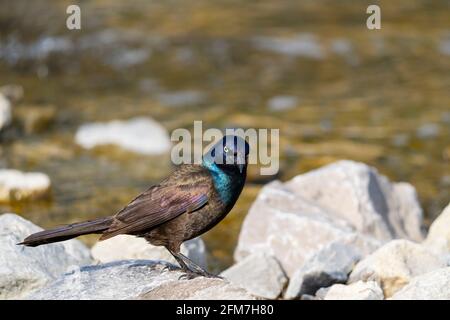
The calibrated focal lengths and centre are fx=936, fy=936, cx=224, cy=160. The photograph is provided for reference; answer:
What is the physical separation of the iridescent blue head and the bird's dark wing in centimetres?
15

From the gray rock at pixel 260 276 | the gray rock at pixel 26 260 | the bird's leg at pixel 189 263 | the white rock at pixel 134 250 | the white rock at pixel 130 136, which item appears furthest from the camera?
the white rock at pixel 130 136

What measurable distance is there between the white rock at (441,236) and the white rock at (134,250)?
5.01 ft

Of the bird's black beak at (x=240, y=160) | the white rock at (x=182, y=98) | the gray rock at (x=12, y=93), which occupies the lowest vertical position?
the white rock at (x=182, y=98)

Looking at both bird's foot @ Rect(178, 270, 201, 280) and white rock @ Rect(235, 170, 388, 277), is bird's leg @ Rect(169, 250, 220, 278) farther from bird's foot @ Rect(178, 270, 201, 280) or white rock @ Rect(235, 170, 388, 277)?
white rock @ Rect(235, 170, 388, 277)

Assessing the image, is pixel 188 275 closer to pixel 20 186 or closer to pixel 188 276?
pixel 188 276

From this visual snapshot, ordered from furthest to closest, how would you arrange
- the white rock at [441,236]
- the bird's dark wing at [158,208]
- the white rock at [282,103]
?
1. the white rock at [282,103]
2. the white rock at [441,236]
3. the bird's dark wing at [158,208]

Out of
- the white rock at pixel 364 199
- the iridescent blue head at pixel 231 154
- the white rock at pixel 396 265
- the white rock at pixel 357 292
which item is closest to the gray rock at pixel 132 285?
the iridescent blue head at pixel 231 154

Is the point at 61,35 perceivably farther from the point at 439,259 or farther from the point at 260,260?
the point at 439,259

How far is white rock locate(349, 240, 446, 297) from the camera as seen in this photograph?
5453 millimetres

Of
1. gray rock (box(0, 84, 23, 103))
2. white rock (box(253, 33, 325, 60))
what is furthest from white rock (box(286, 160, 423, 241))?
white rock (box(253, 33, 325, 60))

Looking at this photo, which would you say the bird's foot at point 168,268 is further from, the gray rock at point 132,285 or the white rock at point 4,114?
the white rock at point 4,114

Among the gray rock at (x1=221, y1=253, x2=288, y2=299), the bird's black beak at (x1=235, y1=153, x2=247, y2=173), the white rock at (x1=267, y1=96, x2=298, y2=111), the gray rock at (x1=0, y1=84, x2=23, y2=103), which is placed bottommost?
the gray rock at (x1=221, y1=253, x2=288, y2=299)

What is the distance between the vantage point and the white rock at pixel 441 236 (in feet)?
20.1

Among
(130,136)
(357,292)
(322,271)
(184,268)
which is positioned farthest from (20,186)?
(357,292)
